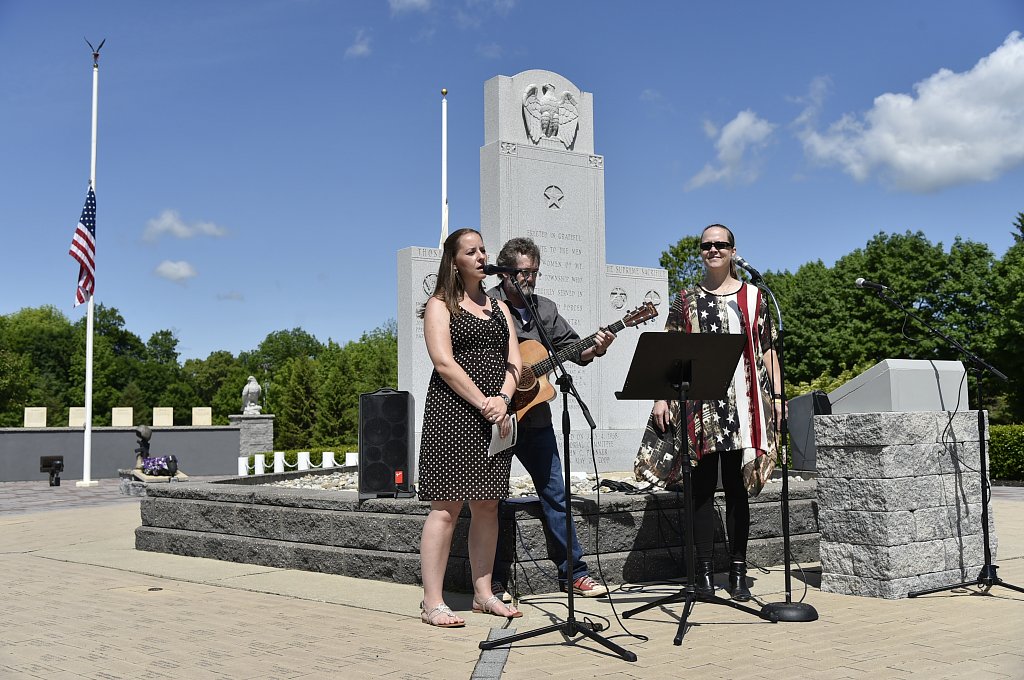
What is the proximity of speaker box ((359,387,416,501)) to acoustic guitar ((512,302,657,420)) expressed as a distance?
1.26 m

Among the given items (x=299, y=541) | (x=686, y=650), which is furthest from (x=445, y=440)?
(x=299, y=541)

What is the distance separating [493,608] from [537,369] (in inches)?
56.3

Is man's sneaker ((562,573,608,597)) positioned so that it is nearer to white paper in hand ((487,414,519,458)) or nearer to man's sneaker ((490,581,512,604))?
man's sneaker ((490,581,512,604))

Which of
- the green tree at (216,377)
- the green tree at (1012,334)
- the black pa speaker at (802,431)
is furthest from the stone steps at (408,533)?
the green tree at (216,377)

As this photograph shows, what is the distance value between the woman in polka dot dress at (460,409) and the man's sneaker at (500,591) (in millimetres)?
526

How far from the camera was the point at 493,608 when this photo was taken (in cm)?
528

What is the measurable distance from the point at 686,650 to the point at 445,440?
1.63 m

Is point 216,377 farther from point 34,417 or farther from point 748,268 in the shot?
point 748,268

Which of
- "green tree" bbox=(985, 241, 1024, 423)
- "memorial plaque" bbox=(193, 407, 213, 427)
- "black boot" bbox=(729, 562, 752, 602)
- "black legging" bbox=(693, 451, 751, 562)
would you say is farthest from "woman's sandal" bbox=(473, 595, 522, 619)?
"green tree" bbox=(985, 241, 1024, 423)

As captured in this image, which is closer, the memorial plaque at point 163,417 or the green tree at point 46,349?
the memorial plaque at point 163,417

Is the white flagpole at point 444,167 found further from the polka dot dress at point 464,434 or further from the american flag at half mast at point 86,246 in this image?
the polka dot dress at point 464,434

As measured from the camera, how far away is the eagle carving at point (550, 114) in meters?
11.2

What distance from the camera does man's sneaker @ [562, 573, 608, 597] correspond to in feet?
18.8

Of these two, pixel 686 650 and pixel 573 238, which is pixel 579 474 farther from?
pixel 686 650
